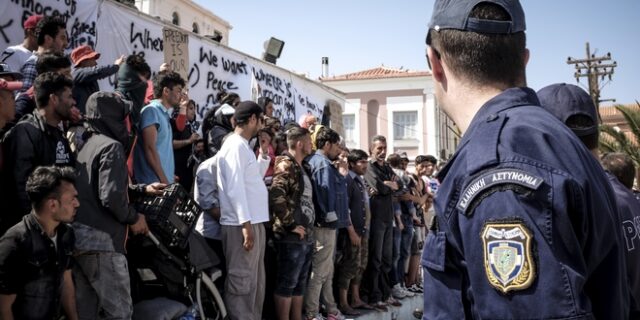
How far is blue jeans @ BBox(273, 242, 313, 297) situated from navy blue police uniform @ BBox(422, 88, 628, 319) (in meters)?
4.74

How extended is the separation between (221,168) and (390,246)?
4.04 metres

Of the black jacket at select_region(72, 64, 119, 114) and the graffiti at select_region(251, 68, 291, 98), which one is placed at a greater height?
the graffiti at select_region(251, 68, 291, 98)

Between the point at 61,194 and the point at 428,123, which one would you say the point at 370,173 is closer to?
the point at 61,194

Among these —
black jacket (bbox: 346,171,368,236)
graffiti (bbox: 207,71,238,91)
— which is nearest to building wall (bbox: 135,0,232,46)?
graffiti (bbox: 207,71,238,91)

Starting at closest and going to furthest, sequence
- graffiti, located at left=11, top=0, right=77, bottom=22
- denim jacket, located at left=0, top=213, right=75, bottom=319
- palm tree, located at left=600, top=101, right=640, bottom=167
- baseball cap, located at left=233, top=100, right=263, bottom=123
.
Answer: denim jacket, located at left=0, top=213, right=75, bottom=319, baseball cap, located at left=233, top=100, right=263, bottom=123, graffiti, located at left=11, top=0, right=77, bottom=22, palm tree, located at left=600, top=101, right=640, bottom=167

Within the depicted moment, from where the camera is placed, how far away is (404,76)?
39.7 meters

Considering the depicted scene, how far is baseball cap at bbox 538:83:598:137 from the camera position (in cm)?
277

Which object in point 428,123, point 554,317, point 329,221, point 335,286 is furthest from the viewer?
point 428,123

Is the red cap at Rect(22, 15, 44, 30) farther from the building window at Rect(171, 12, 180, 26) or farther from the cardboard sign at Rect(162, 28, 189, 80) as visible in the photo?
the building window at Rect(171, 12, 180, 26)

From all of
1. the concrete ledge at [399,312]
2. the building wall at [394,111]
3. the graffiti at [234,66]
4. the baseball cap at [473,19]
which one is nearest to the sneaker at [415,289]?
the concrete ledge at [399,312]

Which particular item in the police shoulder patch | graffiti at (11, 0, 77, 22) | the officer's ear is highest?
graffiti at (11, 0, 77, 22)

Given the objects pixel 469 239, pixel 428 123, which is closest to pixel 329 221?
pixel 469 239

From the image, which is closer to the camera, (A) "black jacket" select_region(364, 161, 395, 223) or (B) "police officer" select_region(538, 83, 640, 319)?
(B) "police officer" select_region(538, 83, 640, 319)

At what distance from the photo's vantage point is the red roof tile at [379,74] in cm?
3970
